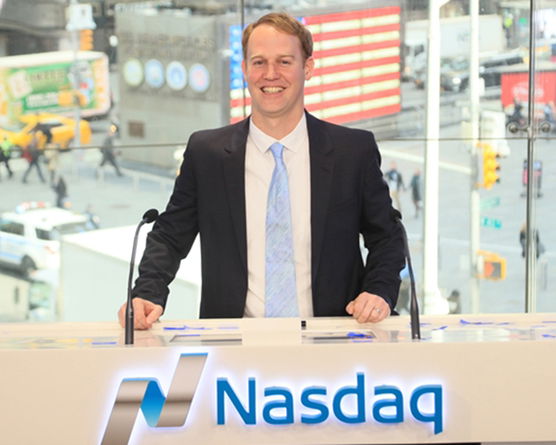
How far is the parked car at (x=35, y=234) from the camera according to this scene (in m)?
5.65

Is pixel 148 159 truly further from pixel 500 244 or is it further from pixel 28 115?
pixel 500 244

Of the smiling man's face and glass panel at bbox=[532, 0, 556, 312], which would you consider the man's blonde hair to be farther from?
glass panel at bbox=[532, 0, 556, 312]

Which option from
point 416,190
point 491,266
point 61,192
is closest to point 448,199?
point 416,190

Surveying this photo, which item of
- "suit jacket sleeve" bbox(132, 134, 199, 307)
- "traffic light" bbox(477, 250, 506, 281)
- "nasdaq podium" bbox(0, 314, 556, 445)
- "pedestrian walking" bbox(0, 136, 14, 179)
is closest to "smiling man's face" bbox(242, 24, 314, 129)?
"suit jacket sleeve" bbox(132, 134, 199, 307)

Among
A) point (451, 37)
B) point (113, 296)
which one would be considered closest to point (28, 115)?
point (113, 296)

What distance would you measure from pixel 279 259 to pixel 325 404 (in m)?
0.65

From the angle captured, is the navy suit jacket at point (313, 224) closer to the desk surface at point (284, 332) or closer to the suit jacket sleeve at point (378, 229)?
the suit jacket sleeve at point (378, 229)

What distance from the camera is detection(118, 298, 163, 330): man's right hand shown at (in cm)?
249

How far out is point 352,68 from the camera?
19.0 ft

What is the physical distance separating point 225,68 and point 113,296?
1.32 meters

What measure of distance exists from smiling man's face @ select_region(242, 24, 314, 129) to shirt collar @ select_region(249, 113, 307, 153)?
0.06 metres

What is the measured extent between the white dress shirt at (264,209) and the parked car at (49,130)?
2.97 m

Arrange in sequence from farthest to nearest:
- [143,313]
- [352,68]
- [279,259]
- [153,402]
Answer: [352,68], [279,259], [143,313], [153,402]

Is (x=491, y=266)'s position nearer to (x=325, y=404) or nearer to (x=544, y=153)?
(x=544, y=153)
